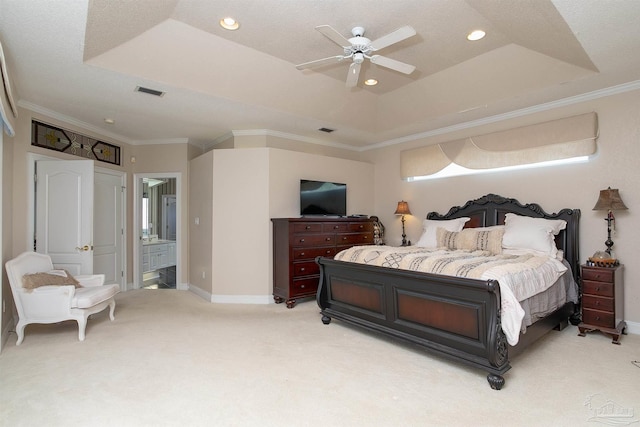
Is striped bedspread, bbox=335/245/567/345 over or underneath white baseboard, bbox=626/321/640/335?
over

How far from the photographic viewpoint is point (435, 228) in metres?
4.83

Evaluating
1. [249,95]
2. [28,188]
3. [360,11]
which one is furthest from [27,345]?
[360,11]

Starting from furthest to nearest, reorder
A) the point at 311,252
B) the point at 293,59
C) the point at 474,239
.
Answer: the point at 311,252, the point at 474,239, the point at 293,59

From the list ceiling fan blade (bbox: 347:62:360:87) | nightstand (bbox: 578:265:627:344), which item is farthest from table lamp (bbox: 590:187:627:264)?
ceiling fan blade (bbox: 347:62:360:87)

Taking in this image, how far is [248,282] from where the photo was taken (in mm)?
5008

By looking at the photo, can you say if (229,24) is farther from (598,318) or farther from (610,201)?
(598,318)

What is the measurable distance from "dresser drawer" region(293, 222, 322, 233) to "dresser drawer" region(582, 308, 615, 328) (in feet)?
10.8

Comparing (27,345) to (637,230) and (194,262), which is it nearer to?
(194,262)

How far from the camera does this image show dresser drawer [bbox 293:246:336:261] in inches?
187

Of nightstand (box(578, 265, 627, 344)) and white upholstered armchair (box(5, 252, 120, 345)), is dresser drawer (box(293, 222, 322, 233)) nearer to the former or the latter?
white upholstered armchair (box(5, 252, 120, 345))

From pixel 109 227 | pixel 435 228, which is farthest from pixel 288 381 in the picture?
pixel 109 227

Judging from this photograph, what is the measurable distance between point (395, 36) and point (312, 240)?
298 cm

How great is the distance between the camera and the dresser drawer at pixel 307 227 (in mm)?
4734

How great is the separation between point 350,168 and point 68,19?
4.32 metres
